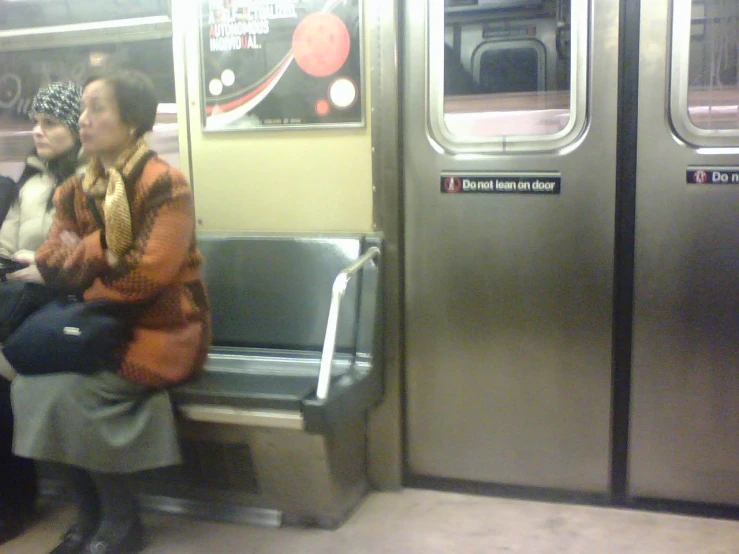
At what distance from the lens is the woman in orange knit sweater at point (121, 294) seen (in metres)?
2.31

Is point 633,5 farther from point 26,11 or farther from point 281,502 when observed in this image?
point 26,11

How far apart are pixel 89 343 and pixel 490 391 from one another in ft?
4.67

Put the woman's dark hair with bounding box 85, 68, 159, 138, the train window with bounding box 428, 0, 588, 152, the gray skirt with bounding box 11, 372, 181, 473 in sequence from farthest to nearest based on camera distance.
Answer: the train window with bounding box 428, 0, 588, 152, the woman's dark hair with bounding box 85, 68, 159, 138, the gray skirt with bounding box 11, 372, 181, 473

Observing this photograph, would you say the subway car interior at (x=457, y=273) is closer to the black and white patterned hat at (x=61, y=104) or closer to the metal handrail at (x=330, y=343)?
the metal handrail at (x=330, y=343)

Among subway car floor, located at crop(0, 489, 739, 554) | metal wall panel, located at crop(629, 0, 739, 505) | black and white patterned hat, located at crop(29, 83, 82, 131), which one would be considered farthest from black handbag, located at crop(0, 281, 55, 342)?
metal wall panel, located at crop(629, 0, 739, 505)

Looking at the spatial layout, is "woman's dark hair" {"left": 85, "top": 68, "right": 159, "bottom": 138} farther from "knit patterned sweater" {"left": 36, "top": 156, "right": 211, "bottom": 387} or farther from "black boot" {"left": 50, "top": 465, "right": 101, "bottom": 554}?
"black boot" {"left": 50, "top": 465, "right": 101, "bottom": 554}

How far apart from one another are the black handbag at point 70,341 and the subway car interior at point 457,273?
28cm

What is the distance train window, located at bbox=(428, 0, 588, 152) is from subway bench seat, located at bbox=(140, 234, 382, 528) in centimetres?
56

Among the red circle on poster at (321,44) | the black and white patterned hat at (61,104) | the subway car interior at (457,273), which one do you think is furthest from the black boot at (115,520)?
the red circle on poster at (321,44)

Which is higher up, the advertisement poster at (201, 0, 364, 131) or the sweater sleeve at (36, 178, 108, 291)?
the advertisement poster at (201, 0, 364, 131)

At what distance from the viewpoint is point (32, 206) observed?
2871mm

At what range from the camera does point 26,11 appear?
330cm

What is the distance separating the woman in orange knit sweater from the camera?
2.31 metres

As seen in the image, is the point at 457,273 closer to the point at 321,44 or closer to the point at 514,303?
the point at 514,303
